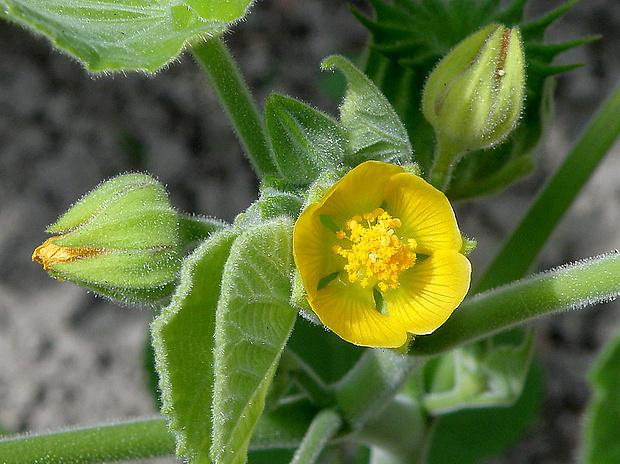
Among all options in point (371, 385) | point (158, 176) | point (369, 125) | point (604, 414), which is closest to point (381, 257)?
point (369, 125)

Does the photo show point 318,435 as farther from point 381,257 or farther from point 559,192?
point 559,192

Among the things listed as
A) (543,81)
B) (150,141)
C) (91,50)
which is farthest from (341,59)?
(150,141)

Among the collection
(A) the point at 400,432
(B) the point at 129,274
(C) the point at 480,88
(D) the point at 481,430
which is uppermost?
(C) the point at 480,88

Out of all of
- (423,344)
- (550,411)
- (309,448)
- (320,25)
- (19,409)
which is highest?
(423,344)

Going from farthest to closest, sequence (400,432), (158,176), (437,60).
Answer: (158,176)
(400,432)
(437,60)

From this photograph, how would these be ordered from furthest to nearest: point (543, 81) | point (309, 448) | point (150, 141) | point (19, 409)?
1. point (150, 141)
2. point (19, 409)
3. point (543, 81)
4. point (309, 448)

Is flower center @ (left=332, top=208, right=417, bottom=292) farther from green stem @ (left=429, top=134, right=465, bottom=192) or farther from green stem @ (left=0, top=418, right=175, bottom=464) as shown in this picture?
green stem @ (left=0, top=418, right=175, bottom=464)

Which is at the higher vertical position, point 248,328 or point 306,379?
point 248,328

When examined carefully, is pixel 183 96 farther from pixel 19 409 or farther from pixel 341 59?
pixel 341 59
